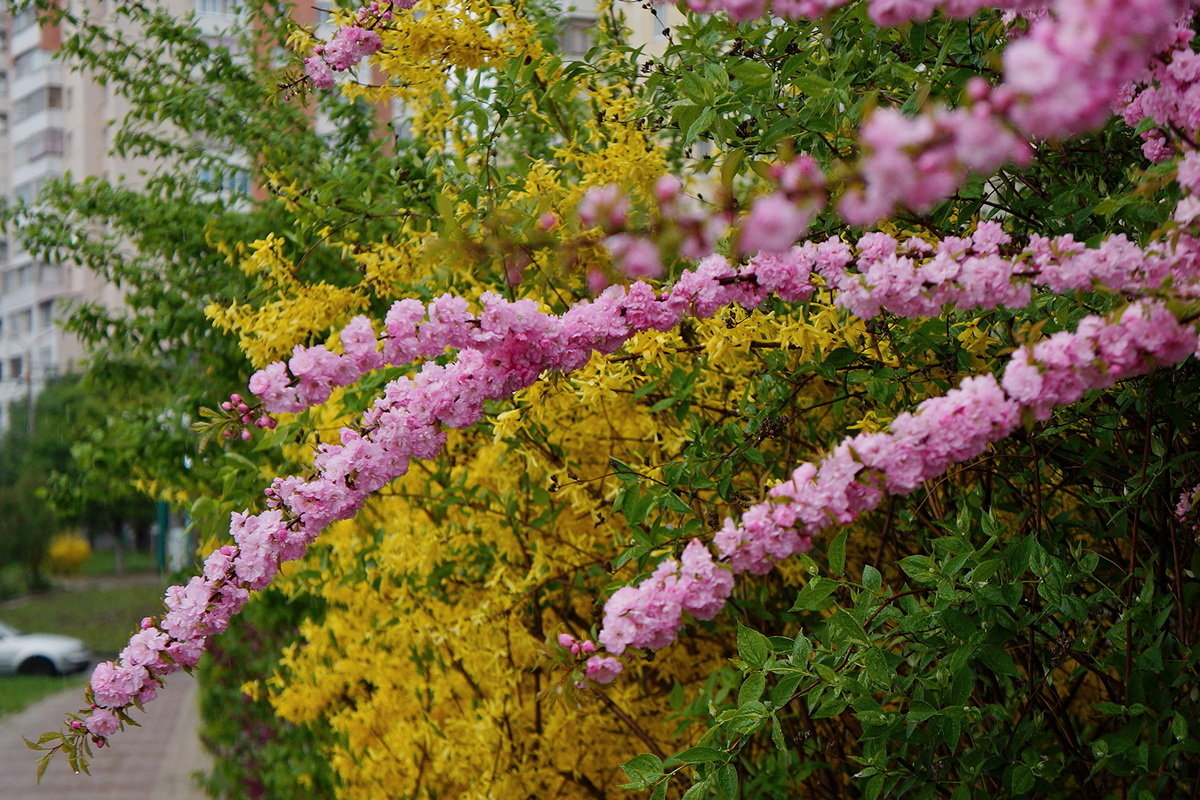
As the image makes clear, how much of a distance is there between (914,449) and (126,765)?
11236 mm

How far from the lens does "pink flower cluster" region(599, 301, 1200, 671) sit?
1530mm

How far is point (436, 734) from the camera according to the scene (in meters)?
3.81

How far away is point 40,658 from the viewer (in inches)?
837

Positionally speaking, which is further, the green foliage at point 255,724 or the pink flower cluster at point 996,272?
the green foliage at point 255,724

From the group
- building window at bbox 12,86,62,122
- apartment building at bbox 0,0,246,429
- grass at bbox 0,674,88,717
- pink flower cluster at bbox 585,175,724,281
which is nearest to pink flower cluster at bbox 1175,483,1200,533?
pink flower cluster at bbox 585,175,724,281

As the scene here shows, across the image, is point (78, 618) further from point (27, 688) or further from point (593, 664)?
point (593, 664)

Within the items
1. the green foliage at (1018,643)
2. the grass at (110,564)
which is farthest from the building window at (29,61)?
the green foliage at (1018,643)

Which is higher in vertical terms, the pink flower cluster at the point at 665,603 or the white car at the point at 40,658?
the pink flower cluster at the point at 665,603

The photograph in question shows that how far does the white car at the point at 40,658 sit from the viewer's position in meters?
21.2

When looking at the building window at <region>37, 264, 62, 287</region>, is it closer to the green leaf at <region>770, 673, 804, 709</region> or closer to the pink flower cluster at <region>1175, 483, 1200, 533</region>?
the green leaf at <region>770, 673, 804, 709</region>

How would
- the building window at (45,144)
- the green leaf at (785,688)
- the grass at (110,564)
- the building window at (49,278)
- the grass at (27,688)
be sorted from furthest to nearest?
the building window at (49,278) < the building window at (45,144) < the grass at (110,564) < the grass at (27,688) < the green leaf at (785,688)

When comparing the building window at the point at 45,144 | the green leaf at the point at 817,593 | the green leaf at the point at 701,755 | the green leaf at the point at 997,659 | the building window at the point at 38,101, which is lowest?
the green leaf at the point at 701,755

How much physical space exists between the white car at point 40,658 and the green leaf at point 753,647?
20.9 meters

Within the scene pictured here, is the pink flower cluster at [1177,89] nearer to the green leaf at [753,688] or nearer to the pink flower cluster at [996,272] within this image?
→ the pink flower cluster at [996,272]
